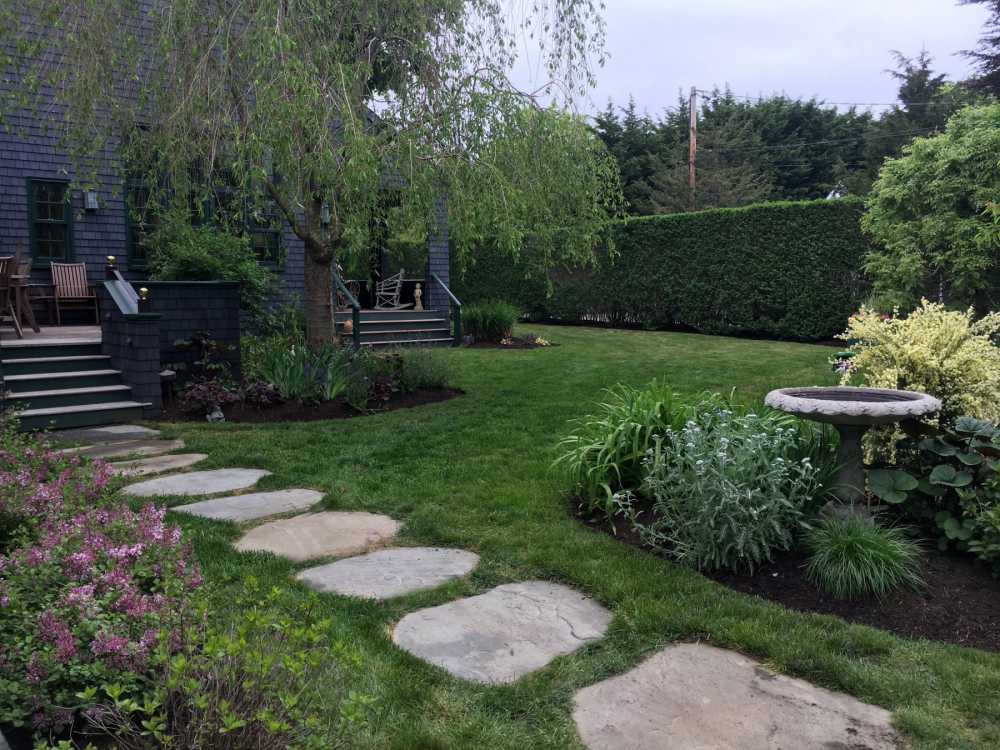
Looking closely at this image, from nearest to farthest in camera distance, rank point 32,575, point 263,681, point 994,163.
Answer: point 263,681, point 32,575, point 994,163

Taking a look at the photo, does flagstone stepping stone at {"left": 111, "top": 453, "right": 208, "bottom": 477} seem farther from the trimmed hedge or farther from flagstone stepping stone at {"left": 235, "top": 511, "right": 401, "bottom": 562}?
the trimmed hedge

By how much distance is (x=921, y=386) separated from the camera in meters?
4.20

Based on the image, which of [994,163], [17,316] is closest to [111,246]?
[17,316]

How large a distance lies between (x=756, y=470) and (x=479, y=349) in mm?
9096

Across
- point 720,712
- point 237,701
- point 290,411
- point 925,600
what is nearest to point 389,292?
point 290,411

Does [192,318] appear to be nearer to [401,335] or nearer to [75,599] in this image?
[401,335]

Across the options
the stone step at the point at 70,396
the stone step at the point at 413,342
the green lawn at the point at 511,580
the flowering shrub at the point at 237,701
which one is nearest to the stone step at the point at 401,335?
the stone step at the point at 413,342

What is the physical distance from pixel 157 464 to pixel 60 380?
261cm

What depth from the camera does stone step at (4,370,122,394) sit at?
697cm

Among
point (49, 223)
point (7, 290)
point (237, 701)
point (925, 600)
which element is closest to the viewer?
point (237, 701)

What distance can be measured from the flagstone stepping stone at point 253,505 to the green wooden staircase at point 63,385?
309cm

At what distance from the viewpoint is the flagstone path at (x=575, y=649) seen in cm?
214

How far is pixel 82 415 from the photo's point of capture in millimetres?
6801

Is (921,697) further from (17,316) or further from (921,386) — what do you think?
(17,316)
